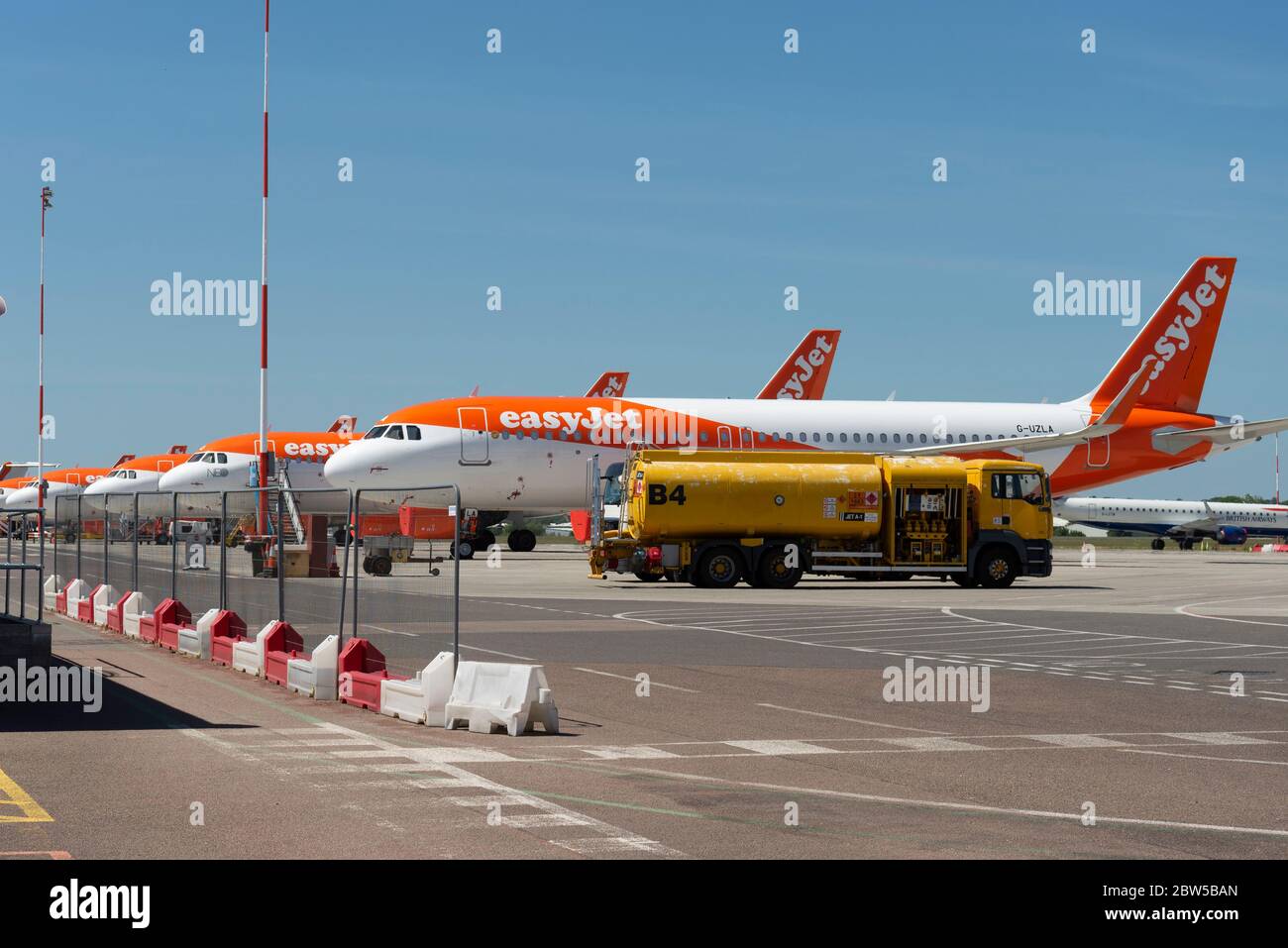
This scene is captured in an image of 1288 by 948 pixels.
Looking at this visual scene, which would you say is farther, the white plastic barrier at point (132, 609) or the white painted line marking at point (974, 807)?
the white plastic barrier at point (132, 609)

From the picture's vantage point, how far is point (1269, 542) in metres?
120

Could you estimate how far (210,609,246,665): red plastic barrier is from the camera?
779 inches

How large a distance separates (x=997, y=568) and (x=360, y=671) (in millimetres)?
24253

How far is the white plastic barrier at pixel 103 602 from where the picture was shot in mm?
25672

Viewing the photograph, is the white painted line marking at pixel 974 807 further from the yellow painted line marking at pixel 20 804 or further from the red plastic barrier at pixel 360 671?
the red plastic barrier at pixel 360 671

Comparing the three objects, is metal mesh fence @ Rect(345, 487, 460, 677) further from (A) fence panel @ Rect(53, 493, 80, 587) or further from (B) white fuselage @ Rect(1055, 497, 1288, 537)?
(B) white fuselage @ Rect(1055, 497, 1288, 537)

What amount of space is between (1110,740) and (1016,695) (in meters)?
3.14

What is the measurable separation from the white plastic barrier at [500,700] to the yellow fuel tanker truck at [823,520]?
22.3 metres

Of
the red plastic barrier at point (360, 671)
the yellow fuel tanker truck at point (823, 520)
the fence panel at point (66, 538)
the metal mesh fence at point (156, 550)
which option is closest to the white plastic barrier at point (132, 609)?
the metal mesh fence at point (156, 550)

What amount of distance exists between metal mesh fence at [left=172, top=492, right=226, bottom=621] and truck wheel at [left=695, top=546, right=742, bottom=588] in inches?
592

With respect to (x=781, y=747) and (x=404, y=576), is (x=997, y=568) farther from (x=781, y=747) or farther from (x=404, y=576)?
(x=781, y=747)

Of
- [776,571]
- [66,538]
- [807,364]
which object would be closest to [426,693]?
[66,538]
